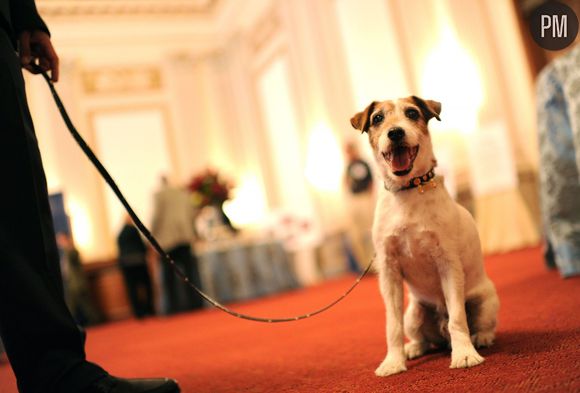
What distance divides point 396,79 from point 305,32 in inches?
92.1

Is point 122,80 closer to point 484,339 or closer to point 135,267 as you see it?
point 135,267

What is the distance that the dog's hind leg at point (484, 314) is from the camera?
1.77 metres

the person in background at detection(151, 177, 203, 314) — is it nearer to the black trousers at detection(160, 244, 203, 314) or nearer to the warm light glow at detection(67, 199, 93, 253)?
the black trousers at detection(160, 244, 203, 314)

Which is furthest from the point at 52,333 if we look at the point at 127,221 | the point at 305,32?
the point at 305,32

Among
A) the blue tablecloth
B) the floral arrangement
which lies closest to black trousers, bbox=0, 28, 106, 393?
the blue tablecloth

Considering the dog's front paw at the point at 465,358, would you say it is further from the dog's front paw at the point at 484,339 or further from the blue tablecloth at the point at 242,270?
the blue tablecloth at the point at 242,270

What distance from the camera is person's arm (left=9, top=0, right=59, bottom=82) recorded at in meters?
1.62

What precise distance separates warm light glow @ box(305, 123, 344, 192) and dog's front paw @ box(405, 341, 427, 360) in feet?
22.5

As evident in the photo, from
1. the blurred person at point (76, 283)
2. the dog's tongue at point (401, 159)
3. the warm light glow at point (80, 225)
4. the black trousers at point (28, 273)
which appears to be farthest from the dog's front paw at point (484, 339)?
the warm light glow at point (80, 225)

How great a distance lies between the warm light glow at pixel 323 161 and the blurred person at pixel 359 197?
218 cm

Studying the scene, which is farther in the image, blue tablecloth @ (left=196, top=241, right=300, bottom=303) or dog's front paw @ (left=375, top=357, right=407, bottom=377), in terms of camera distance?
blue tablecloth @ (left=196, top=241, right=300, bottom=303)

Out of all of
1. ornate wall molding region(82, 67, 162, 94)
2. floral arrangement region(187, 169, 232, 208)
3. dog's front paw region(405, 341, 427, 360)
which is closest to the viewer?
dog's front paw region(405, 341, 427, 360)

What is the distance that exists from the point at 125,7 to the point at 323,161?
5.56 metres

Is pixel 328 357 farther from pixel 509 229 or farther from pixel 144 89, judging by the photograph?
pixel 144 89
